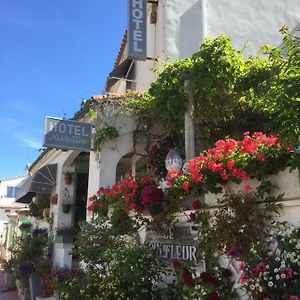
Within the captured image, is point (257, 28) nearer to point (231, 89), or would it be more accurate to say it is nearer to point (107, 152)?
point (231, 89)

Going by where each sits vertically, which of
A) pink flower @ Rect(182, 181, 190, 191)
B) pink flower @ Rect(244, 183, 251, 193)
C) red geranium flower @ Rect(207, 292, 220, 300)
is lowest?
red geranium flower @ Rect(207, 292, 220, 300)

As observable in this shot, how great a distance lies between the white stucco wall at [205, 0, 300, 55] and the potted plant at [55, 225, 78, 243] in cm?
722

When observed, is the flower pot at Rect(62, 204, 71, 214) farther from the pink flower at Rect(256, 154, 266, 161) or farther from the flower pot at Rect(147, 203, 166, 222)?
the pink flower at Rect(256, 154, 266, 161)

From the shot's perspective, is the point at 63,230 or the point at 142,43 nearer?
the point at 142,43

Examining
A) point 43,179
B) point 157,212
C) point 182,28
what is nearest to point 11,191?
point 43,179

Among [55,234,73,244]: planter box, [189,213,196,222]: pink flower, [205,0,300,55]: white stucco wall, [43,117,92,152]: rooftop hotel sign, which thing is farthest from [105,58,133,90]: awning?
[189,213,196,222]: pink flower

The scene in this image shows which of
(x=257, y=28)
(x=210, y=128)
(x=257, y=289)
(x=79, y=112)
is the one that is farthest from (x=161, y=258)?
(x=257, y=28)

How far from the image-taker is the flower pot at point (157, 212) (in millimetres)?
6542

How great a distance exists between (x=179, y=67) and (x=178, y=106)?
0.85m

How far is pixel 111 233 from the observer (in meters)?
7.51

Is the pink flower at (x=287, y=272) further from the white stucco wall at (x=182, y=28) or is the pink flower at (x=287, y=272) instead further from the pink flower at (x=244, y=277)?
the white stucco wall at (x=182, y=28)

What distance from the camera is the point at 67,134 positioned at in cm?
1018

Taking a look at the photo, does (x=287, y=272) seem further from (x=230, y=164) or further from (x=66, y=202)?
(x=66, y=202)

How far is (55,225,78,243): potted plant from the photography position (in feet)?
39.3
